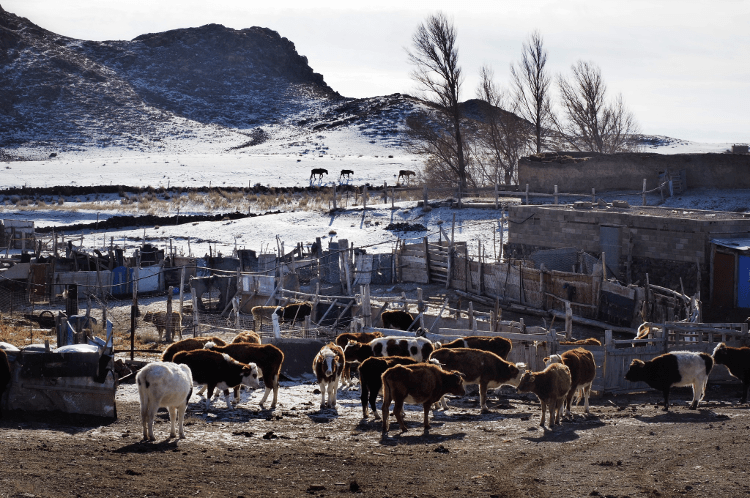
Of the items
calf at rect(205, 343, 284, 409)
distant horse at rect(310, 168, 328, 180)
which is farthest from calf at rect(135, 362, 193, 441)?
distant horse at rect(310, 168, 328, 180)

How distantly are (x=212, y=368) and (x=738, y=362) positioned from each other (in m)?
9.14

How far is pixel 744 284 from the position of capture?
2327cm

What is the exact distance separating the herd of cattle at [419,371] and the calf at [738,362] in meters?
0.02

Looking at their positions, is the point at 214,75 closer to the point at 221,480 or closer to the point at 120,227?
the point at 120,227

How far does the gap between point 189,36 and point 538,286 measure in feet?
586

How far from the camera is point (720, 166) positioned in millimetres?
37062

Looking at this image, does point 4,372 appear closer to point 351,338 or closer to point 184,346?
point 184,346

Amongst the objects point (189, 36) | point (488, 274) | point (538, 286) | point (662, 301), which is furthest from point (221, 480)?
point (189, 36)

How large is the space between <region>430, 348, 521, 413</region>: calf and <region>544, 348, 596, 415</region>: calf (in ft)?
2.44

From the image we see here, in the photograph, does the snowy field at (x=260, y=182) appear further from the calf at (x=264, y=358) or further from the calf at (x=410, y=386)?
the calf at (x=410, y=386)

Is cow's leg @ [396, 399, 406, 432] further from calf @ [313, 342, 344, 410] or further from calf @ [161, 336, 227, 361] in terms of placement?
calf @ [161, 336, 227, 361]

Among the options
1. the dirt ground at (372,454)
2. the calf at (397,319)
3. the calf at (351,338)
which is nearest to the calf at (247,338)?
the calf at (351,338)

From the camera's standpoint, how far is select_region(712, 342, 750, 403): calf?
14.4 m

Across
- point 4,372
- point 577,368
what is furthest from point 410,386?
point 4,372
